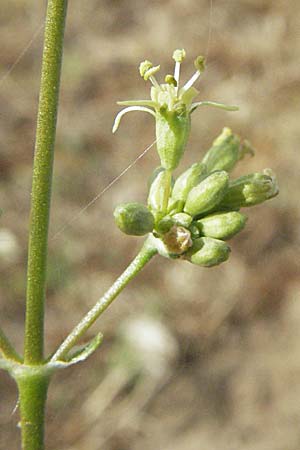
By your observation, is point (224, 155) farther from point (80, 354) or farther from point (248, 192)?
point (80, 354)

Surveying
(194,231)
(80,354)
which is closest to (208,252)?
(194,231)

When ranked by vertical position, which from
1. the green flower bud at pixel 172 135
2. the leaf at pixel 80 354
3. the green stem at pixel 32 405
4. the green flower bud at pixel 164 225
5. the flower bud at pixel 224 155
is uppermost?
the green flower bud at pixel 172 135

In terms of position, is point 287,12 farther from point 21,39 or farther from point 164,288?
point 164,288

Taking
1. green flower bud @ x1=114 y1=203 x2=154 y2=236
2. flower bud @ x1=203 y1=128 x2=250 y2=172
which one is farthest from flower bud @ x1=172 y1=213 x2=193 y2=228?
flower bud @ x1=203 y1=128 x2=250 y2=172

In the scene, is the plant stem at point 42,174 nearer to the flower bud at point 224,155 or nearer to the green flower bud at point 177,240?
the green flower bud at point 177,240

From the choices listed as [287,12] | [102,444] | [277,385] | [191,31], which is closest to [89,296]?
[102,444]

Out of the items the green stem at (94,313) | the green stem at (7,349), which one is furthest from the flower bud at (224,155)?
the green stem at (7,349)
